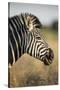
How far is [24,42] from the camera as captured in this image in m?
2.12

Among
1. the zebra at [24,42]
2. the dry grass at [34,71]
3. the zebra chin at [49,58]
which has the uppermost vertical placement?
the zebra at [24,42]

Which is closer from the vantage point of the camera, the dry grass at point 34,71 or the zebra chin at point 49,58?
the dry grass at point 34,71

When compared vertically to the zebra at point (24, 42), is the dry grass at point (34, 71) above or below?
below

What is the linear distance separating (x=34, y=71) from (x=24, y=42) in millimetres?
321

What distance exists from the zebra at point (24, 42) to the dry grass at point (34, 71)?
1.9 inches

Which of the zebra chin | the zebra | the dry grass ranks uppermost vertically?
the zebra

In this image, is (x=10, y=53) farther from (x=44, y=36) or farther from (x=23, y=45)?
(x=44, y=36)

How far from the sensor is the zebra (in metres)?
2.08

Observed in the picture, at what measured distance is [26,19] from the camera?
2143 millimetres

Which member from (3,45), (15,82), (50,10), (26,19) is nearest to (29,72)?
(15,82)

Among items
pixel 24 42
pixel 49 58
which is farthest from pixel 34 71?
pixel 24 42

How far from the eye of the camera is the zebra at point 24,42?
2084 millimetres

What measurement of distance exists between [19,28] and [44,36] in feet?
0.93

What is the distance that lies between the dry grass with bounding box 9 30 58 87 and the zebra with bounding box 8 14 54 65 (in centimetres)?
A: 5
